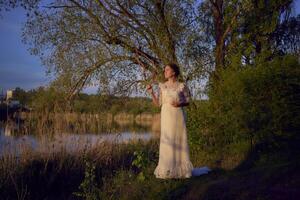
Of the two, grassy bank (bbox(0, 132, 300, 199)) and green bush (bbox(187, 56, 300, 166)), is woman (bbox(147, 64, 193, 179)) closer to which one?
grassy bank (bbox(0, 132, 300, 199))

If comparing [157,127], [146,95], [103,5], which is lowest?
[157,127]

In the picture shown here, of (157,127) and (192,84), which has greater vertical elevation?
(192,84)

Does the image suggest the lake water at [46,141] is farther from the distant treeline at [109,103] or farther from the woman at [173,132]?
the distant treeline at [109,103]

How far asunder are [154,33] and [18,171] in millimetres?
9594

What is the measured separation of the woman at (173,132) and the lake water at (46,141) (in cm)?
347

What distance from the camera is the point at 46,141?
11.0 meters

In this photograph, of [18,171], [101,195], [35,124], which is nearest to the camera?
[101,195]

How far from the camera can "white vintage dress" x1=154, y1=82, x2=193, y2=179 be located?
859 centimetres

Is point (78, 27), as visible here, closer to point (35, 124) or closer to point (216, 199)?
point (35, 124)

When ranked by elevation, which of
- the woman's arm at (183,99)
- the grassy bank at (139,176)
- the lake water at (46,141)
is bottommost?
the grassy bank at (139,176)

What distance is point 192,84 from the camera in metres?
17.2

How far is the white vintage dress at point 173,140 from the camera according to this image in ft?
28.2

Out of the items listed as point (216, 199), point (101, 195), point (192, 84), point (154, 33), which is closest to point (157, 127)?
point (192, 84)

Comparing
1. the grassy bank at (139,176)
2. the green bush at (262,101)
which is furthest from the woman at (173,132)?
the green bush at (262,101)
